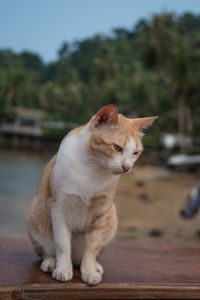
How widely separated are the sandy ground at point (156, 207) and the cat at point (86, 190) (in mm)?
10813

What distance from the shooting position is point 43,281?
6.28 ft

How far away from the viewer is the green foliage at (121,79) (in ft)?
130

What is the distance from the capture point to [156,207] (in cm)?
1967

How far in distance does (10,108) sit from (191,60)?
21.3m

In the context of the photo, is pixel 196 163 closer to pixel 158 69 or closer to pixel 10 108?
pixel 158 69

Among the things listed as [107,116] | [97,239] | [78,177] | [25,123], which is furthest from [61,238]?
[25,123]

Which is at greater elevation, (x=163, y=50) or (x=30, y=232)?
(x=163, y=50)

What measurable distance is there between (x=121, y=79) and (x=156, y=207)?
35993mm

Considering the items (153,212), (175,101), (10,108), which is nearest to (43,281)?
(153,212)

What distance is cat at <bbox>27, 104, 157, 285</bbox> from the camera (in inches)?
80.6

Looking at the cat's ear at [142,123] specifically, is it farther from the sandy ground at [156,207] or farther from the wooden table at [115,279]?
the sandy ground at [156,207]

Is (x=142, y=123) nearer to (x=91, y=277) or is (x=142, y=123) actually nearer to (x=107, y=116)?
(x=107, y=116)

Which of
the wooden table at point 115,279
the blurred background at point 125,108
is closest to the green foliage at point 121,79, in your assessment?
the blurred background at point 125,108

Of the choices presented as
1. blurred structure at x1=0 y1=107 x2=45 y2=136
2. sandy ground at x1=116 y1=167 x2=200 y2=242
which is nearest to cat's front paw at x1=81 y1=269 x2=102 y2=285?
sandy ground at x1=116 y1=167 x2=200 y2=242
